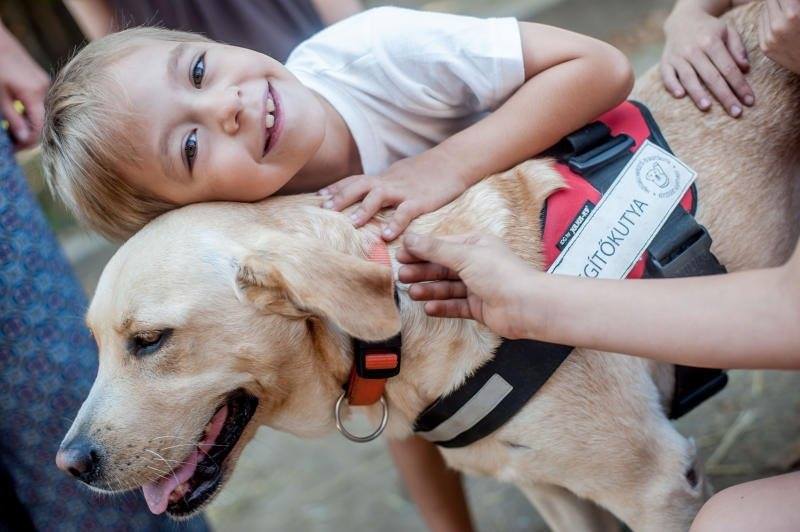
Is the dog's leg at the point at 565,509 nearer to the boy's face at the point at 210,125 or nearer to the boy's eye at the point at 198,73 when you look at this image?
the boy's face at the point at 210,125

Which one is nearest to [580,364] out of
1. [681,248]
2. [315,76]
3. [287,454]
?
[681,248]

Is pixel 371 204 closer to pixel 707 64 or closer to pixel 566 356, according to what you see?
pixel 566 356

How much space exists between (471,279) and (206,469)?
0.84 m

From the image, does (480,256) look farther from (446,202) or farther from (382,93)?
(382,93)

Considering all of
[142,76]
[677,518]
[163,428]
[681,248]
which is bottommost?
[677,518]

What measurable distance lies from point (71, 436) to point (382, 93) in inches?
50.0

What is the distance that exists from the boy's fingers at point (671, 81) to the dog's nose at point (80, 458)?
190cm

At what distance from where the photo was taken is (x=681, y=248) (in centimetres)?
217

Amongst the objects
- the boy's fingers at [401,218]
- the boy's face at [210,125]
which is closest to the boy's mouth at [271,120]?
the boy's face at [210,125]

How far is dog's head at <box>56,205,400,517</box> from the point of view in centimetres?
194

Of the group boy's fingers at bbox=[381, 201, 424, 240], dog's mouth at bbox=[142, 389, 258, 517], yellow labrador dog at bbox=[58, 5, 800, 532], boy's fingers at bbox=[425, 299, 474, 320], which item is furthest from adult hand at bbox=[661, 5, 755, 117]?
dog's mouth at bbox=[142, 389, 258, 517]

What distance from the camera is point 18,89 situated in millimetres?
2600

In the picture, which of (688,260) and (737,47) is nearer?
(688,260)

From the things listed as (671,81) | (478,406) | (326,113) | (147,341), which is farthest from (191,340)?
(671,81)
